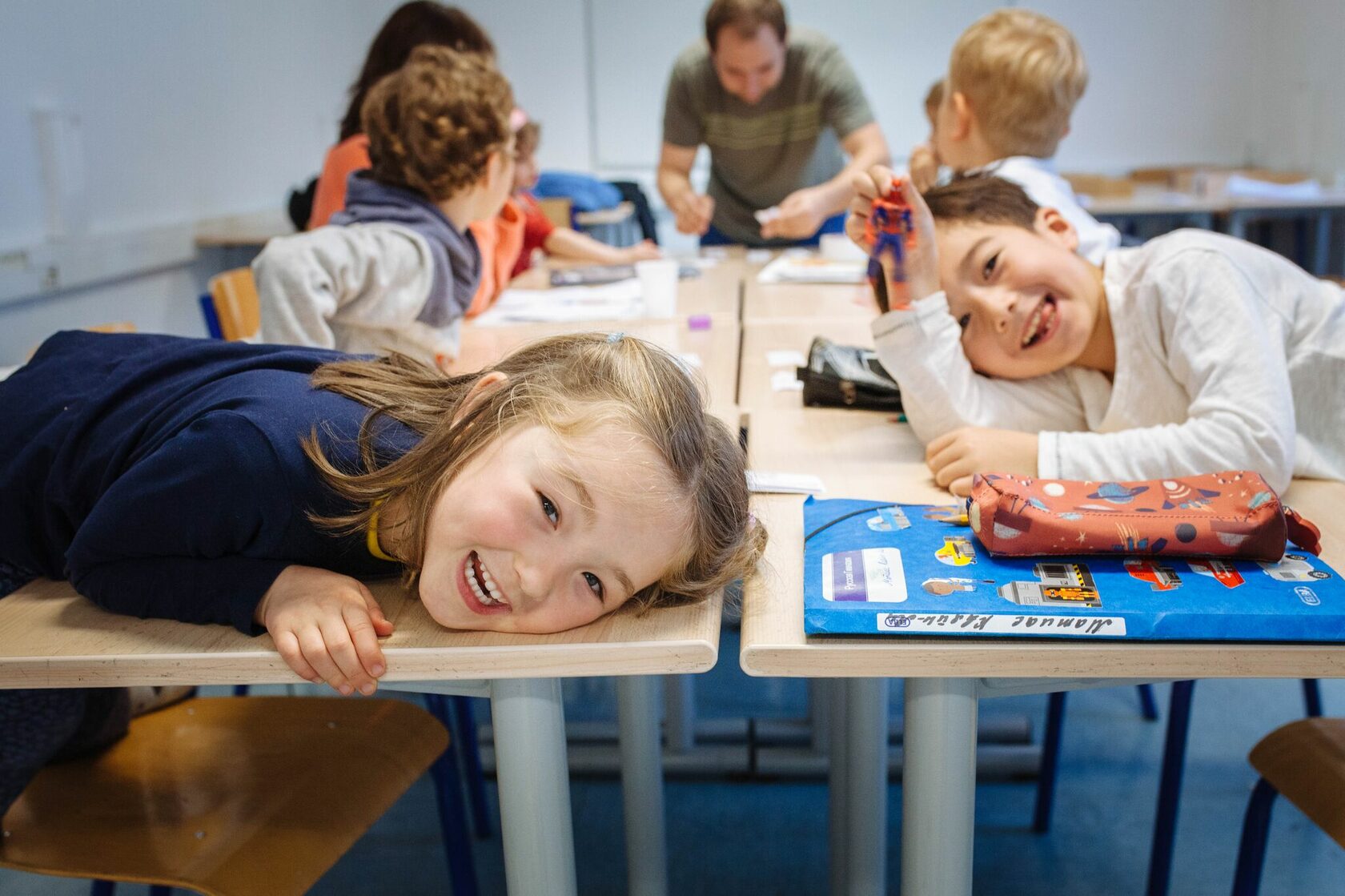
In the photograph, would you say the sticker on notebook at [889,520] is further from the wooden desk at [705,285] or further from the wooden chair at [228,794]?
the wooden desk at [705,285]

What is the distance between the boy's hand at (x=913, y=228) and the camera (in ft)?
4.55

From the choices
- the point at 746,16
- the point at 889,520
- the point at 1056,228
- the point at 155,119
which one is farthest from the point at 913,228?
the point at 155,119

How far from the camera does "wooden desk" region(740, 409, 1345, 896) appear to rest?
2.73ft

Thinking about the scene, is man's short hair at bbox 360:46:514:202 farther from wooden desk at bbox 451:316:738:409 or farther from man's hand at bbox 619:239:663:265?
man's hand at bbox 619:239:663:265

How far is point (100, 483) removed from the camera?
1137 millimetres

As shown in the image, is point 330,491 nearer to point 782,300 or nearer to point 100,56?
point 782,300

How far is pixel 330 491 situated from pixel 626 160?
18.3 feet

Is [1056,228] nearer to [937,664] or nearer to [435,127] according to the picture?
[937,664]

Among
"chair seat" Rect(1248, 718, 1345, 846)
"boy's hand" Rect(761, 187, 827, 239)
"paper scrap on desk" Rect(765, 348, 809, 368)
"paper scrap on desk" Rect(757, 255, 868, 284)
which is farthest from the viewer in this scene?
"boy's hand" Rect(761, 187, 827, 239)

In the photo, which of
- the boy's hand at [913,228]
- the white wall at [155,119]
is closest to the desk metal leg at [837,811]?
the boy's hand at [913,228]

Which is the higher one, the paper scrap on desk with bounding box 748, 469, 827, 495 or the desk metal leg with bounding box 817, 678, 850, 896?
the paper scrap on desk with bounding box 748, 469, 827, 495

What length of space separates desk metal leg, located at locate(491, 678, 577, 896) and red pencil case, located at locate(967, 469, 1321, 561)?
0.41m

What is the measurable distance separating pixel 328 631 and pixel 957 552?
20.9 inches

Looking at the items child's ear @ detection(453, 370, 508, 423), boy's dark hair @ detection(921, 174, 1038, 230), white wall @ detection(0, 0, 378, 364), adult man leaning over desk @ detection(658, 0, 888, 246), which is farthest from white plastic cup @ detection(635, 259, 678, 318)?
white wall @ detection(0, 0, 378, 364)
